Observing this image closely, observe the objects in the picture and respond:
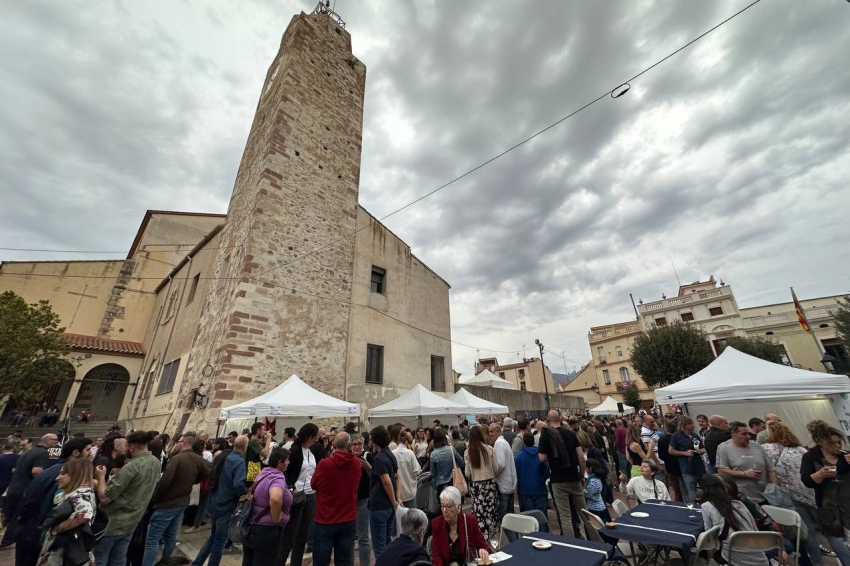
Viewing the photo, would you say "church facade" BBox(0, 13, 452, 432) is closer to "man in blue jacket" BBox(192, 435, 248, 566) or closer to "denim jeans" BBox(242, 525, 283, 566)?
"man in blue jacket" BBox(192, 435, 248, 566)

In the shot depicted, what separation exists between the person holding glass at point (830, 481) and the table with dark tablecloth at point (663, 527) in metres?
1.17

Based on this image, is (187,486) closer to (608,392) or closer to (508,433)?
(508,433)

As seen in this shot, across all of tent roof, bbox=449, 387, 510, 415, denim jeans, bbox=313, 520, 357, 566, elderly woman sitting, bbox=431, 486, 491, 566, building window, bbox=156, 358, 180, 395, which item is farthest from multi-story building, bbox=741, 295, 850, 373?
building window, bbox=156, 358, 180, 395

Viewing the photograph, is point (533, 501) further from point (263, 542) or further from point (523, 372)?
point (523, 372)

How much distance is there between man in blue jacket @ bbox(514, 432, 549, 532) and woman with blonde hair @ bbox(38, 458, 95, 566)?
4928 millimetres

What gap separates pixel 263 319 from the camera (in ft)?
31.9

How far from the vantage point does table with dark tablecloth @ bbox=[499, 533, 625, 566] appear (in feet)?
8.62

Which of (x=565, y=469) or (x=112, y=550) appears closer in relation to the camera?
(x=112, y=550)

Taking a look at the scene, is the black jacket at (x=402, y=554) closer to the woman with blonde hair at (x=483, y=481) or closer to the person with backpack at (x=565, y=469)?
the woman with blonde hair at (x=483, y=481)

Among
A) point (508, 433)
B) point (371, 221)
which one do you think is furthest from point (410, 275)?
point (508, 433)

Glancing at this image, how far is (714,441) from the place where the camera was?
17.8 feet

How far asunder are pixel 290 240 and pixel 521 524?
1007cm

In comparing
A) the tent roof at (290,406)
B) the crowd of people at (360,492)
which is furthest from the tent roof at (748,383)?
the tent roof at (290,406)

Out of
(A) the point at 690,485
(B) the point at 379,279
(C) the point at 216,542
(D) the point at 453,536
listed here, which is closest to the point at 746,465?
(A) the point at 690,485
